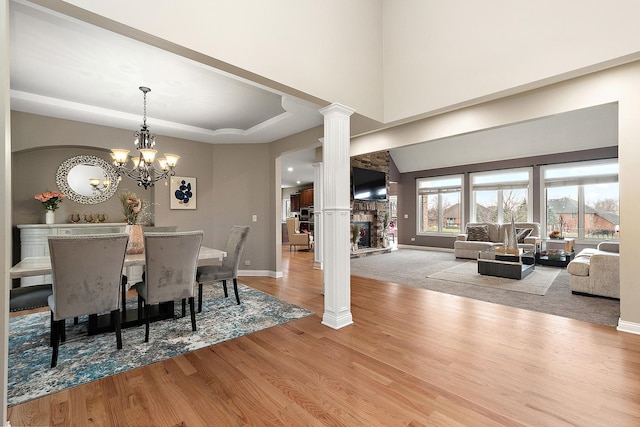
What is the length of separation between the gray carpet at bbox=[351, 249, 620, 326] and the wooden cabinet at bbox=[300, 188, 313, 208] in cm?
514

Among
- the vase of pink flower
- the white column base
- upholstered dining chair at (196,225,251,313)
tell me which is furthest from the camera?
the vase of pink flower

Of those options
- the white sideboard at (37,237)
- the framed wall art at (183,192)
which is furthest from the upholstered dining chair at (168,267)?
the framed wall art at (183,192)

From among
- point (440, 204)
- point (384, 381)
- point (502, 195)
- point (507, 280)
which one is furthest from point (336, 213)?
point (440, 204)

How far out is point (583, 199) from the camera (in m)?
7.06

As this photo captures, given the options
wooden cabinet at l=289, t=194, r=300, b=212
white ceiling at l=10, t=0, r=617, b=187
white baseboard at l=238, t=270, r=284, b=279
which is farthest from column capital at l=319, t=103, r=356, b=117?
wooden cabinet at l=289, t=194, r=300, b=212

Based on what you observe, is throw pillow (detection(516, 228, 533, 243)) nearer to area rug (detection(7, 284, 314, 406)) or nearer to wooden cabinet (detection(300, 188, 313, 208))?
area rug (detection(7, 284, 314, 406))

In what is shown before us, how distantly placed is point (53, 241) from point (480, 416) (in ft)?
10.1

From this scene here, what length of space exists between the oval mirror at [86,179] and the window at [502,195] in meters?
9.04

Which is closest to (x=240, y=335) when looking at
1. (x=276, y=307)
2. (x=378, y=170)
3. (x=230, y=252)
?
(x=276, y=307)

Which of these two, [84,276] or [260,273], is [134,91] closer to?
[84,276]

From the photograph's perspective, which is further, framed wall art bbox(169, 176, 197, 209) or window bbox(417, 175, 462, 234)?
window bbox(417, 175, 462, 234)

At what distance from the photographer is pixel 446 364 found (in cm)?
Result: 224

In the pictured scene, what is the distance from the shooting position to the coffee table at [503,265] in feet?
16.6

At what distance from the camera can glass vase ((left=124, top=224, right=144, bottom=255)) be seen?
3.21m
